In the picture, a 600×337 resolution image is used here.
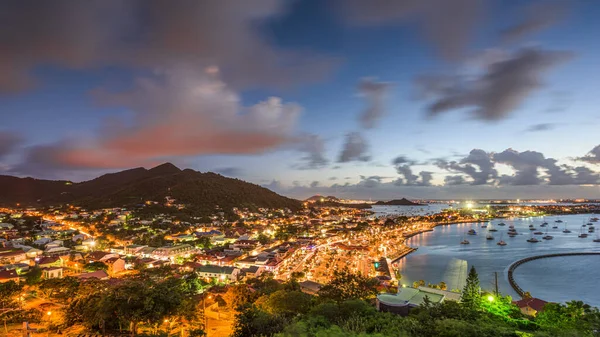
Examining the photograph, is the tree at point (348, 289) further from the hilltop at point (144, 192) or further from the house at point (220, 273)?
the hilltop at point (144, 192)

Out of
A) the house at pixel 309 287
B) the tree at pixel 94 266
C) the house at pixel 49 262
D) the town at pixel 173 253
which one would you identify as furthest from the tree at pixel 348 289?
the house at pixel 49 262

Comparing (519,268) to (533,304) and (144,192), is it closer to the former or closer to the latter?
(533,304)

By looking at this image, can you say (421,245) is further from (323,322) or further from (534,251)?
(323,322)

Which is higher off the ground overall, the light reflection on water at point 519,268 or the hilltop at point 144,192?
the hilltop at point 144,192

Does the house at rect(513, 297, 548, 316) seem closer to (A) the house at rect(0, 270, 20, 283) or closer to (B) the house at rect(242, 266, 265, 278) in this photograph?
(B) the house at rect(242, 266, 265, 278)

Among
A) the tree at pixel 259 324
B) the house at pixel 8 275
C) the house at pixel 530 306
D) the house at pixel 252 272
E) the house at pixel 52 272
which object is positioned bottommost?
the house at pixel 252 272

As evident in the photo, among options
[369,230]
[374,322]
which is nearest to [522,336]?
[374,322]
